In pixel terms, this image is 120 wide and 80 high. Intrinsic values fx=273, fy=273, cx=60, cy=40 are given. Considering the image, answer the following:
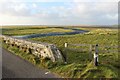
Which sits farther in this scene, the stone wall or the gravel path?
the stone wall

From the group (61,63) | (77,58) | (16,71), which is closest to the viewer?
(16,71)

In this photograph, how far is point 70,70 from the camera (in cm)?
1562

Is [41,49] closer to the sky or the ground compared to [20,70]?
closer to the sky

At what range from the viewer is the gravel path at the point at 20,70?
15.4m

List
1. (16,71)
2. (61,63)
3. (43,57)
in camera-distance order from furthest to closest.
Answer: (43,57), (61,63), (16,71)

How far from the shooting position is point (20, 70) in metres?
16.5

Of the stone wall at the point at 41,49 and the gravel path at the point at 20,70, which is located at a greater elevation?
the stone wall at the point at 41,49

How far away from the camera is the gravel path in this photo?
15.4m

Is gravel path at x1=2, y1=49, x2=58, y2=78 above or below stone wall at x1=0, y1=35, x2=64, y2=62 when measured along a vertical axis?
below

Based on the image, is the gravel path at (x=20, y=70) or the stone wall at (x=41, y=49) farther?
the stone wall at (x=41, y=49)

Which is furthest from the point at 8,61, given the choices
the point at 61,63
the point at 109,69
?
the point at 109,69

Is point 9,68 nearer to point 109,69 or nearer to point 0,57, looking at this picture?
point 0,57

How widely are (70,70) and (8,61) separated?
5512 millimetres

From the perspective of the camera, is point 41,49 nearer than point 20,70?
No
